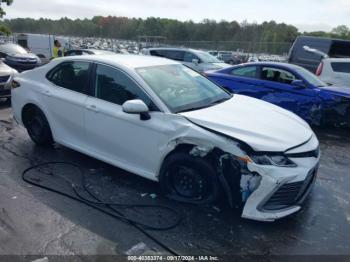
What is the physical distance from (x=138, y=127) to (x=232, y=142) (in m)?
1.17

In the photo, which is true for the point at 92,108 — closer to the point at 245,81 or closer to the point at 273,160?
the point at 273,160

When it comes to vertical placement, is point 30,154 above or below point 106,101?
below

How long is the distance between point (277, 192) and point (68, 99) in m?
3.06

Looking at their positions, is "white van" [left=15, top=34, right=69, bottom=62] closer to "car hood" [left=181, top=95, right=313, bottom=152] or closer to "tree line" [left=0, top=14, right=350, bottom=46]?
"car hood" [left=181, top=95, right=313, bottom=152]

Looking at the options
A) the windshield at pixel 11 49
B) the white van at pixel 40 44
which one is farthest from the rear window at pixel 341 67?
the white van at pixel 40 44

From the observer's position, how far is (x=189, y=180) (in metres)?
3.92

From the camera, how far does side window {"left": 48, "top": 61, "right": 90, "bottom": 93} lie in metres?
4.82

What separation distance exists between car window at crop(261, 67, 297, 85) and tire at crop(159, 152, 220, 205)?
501cm

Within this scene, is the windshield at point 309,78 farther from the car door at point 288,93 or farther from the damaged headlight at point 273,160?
the damaged headlight at point 273,160

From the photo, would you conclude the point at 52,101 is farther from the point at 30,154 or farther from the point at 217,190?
the point at 217,190

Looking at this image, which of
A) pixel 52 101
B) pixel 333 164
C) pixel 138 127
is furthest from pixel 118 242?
pixel 333 164

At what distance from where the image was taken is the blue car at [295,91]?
7.44 meters

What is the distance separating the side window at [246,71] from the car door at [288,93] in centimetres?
19

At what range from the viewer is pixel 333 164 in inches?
224
